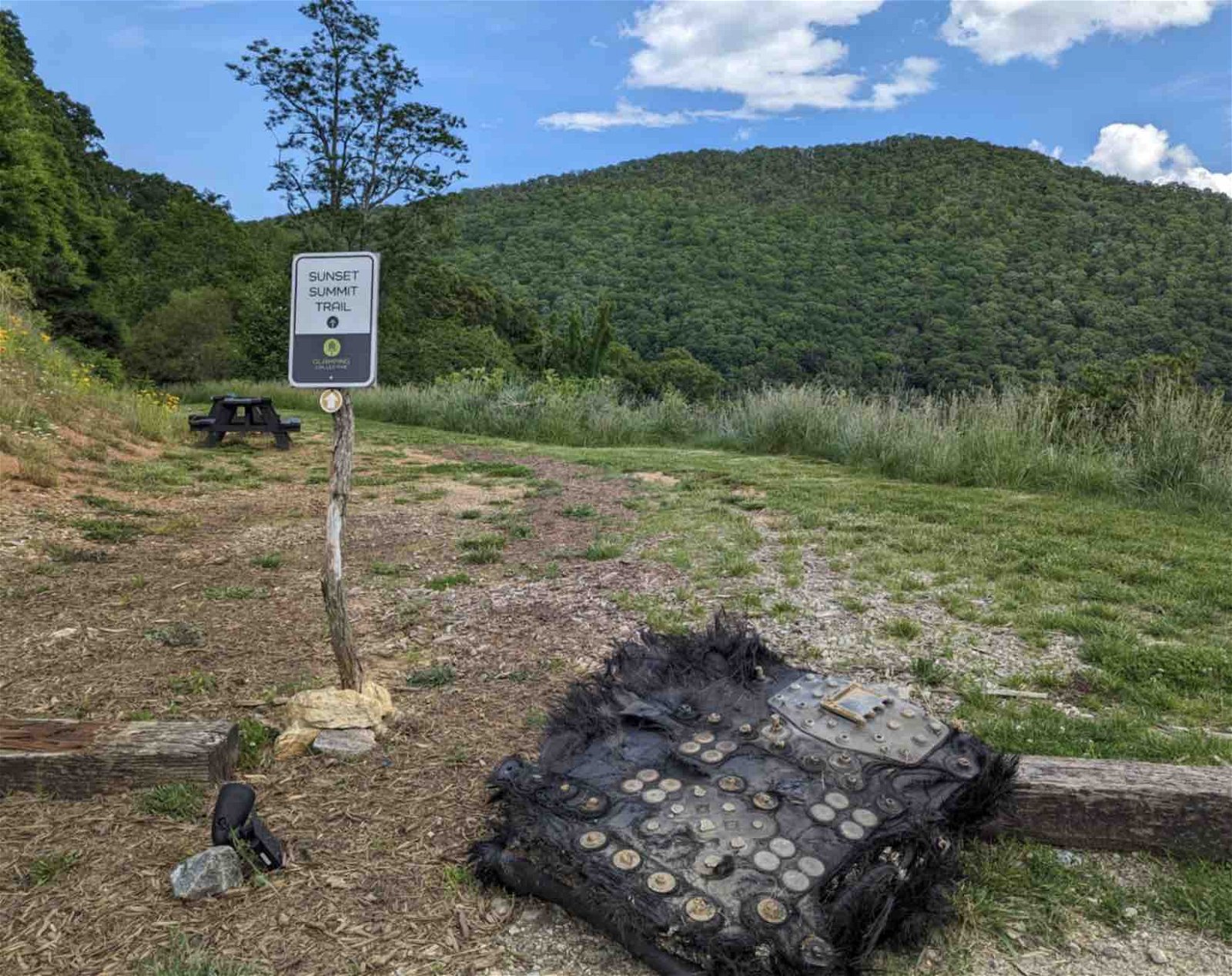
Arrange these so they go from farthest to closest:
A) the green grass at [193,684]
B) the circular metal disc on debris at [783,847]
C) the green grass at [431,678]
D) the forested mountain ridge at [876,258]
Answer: the forested mountain ridge at [876,258]
the green grass at [431,678]
the green grass at [193,684]
the circular metal disc on debris at [783,847]

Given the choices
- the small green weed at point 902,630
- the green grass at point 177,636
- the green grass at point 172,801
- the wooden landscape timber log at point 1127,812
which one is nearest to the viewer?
the wooden landscape timber log at point 1127,812

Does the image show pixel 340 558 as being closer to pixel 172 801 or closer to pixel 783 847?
pixel 172 801

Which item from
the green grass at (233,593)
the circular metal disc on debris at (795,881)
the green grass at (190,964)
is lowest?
the green grass at (233,593)

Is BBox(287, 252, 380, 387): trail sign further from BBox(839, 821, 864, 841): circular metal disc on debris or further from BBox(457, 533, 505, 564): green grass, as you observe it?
BBox(457, 533, 505, 564): green grass

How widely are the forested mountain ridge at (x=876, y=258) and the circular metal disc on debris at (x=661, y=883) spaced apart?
70.9 ft

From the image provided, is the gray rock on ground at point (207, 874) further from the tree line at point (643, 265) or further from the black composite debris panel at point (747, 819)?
the tree line at point (643, 265)

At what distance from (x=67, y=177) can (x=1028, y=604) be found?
29.6 m

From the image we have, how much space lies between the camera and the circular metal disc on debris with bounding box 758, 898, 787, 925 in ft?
5.07

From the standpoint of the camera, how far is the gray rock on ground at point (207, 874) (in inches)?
71.1

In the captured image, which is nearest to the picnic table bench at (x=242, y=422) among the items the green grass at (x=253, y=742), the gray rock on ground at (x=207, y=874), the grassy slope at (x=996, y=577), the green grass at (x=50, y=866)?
the grassy slope at (x=996, y=577)

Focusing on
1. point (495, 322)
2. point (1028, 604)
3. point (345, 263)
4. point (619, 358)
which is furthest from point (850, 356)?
point (345, 263)

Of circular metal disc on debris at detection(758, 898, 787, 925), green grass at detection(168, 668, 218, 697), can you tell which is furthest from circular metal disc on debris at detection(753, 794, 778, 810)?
green grass at detection(168, 668, 218, 697)

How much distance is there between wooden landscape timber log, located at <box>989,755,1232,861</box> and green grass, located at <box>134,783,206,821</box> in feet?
6.70

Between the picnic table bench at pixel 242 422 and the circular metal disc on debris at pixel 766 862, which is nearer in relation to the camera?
the circular metal disc on debris at pixel 766 862
